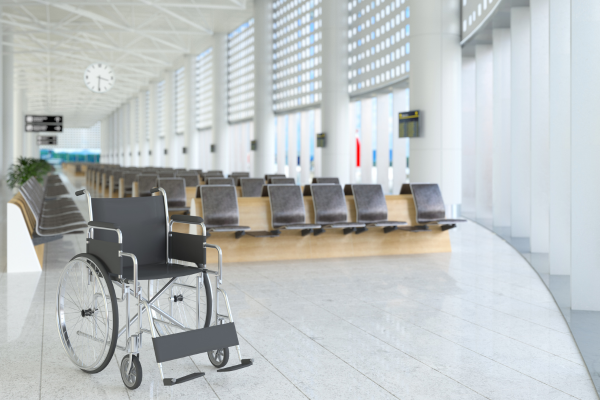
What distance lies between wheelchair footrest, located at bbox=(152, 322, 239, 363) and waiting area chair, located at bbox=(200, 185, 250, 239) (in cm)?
406

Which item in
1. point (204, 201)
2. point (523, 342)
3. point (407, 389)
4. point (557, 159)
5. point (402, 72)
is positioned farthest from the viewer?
point (402, 72)

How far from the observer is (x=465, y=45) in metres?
12.0

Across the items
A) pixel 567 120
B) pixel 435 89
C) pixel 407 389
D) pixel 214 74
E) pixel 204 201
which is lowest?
pixel 407 389

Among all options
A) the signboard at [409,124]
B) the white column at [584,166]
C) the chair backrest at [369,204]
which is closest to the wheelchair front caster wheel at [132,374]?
the white column at [584,166]

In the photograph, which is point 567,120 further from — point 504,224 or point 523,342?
point 504,224

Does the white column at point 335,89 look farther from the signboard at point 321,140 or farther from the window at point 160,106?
the window at point 160,106

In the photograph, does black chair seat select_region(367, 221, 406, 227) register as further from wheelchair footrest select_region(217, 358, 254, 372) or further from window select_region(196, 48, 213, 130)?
window select_region(196, 48, 213, 130)

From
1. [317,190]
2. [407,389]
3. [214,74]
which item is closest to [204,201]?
[317,190]

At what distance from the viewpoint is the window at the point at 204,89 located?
33.1 meters

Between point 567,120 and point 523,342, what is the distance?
299cm

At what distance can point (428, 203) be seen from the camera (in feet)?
28.3

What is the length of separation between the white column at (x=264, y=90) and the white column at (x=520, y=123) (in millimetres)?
14454

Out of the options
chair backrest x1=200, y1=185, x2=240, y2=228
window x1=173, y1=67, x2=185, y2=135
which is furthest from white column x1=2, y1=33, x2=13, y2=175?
chair backrest x1=200, y1=185, x2=240, y2=228

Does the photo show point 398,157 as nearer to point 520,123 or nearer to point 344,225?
point 520,123
